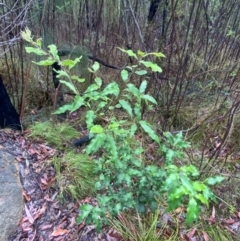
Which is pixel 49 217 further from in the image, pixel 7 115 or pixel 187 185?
pixel 187 185

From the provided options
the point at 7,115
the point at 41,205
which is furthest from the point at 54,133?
the point at 41,205

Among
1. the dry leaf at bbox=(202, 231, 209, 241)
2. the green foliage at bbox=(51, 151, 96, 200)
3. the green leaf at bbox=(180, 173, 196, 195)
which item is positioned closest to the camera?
the green leaf at bbox=(180, 173, 196, 195)

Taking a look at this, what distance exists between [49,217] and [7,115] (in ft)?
4.63

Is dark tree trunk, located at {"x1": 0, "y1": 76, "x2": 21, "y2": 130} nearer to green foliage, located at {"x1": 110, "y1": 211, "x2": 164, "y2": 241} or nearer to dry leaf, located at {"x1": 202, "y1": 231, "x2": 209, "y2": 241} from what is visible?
green foliage, located at {"x1": 110, "y1": 211, "x2": 164, "y2": 241}

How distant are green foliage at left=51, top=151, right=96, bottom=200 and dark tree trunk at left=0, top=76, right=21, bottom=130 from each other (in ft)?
2.65

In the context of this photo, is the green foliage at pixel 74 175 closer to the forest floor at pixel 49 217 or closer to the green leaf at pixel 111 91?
the forest floor at pixel 49 217

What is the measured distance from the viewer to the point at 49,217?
267cm

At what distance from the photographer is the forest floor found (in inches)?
96.7

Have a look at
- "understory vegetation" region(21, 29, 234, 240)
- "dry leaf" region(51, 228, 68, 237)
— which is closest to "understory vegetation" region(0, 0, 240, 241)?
"understory vegetation" region(21, 29, 234, 240)

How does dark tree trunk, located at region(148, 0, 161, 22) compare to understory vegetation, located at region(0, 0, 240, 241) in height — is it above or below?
above

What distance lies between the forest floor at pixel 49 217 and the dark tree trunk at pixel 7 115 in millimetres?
384

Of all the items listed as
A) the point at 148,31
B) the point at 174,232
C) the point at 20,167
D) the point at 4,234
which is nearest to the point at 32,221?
the point at 4,234

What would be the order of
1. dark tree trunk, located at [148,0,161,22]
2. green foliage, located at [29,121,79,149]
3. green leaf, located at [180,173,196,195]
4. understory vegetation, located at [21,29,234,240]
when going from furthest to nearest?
dark tree trunk, located at [148,0,161,22]
green foliage, located at [29,121,79,149]
understory vegetation, located at [21,29,234,240]
green leaf, located at [180,173,196,195]

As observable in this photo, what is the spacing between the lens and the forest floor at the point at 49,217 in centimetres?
246
